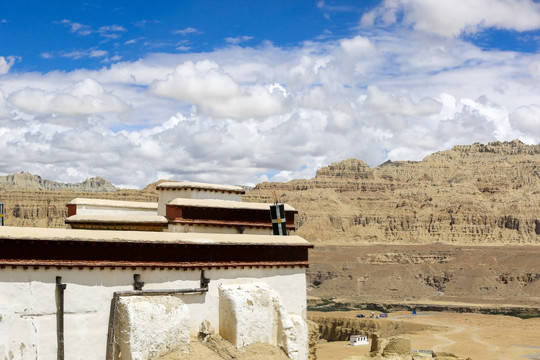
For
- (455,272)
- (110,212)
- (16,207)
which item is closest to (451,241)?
(455,272)

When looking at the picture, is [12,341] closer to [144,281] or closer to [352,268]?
[144,281]

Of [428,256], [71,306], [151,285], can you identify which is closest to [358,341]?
[151,285]

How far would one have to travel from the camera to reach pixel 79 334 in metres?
16.9

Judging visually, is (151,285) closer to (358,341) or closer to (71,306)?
(71,306)

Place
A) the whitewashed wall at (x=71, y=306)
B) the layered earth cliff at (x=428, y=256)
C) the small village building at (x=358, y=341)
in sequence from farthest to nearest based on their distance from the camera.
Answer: the layered earth cliff at (x=428, y=256) < the small village building at (x=358, y=341) < the whitewashed wall at (x=71, y=306)

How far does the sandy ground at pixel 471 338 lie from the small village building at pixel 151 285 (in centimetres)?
3387

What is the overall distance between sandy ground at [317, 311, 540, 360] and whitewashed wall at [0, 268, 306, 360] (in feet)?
120

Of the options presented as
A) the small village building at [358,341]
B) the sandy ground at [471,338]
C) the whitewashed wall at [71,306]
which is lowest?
the sandy ground at [471,338]

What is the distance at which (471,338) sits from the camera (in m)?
71.4

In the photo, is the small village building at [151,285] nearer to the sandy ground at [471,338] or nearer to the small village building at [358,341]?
the sandy ground at [471,338]

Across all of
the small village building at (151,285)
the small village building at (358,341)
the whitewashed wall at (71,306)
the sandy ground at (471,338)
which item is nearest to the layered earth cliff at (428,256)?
the sandy ground at (471,338)

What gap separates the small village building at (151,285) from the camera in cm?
1627

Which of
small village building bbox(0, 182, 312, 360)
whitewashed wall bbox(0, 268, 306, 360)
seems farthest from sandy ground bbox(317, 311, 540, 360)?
whitewashed wall bbox(0, 268, 306, 360)

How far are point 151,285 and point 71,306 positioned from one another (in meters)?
2.18
